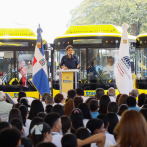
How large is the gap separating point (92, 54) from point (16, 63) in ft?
9.29

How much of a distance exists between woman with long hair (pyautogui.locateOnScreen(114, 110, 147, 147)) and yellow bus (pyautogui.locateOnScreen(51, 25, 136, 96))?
7237 millimetres

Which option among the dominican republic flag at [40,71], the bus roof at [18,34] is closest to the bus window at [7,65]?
the bus roof at [18,34]

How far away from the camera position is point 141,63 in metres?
10.5

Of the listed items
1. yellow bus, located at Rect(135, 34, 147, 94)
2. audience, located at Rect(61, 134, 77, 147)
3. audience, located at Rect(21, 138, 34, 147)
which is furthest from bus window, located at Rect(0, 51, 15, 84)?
audience, located at Rect(61, 134, 77, 147)

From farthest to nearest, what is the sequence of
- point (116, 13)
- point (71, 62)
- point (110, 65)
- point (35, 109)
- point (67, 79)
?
point (116, 13) → point (110, 65) → point (71, 62) → point (67, 79) → point (35, 109)

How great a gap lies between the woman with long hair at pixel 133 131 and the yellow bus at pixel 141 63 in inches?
310

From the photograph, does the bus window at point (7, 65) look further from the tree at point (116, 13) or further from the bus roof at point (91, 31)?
the tree at point (116, 13)

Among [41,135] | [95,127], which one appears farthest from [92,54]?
[41,135]

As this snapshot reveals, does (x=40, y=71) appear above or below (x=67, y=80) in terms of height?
above

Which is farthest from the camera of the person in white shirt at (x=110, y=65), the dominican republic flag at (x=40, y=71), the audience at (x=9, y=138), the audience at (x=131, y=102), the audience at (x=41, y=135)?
the person in white shirt at (x=110, y=65)

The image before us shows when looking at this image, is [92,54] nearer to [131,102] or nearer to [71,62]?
[71,62]

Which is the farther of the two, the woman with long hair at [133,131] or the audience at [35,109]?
the audience at [35,109]

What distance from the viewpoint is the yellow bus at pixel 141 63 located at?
10311 millimetres

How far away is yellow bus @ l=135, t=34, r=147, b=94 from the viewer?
10311 millimetres
